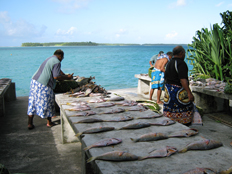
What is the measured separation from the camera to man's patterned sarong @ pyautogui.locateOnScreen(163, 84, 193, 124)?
3861 mm

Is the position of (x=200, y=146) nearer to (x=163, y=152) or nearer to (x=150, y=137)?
(x=163, y=152)

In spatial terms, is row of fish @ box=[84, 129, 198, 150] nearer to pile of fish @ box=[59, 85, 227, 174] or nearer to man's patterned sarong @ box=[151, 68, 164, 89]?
pile of fish @ box=[59, 85, 227, 174]

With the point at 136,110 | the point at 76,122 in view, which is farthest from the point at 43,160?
the point at 136,110

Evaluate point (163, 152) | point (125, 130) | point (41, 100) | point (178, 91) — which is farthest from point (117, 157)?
point (41, 100)

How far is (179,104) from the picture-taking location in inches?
153

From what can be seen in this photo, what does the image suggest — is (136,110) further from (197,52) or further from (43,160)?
(197,52)

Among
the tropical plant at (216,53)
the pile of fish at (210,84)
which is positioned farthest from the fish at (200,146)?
the tropical plant at (216,53)

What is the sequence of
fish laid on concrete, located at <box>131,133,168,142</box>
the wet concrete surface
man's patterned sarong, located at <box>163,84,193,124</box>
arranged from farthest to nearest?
man's patterned sarong, located at <box>163,84,193,124</box>
the wet concrete surface
fish laid on concrete, located at <box>131,133,168,142</box>

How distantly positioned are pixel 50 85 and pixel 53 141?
4.04 feet

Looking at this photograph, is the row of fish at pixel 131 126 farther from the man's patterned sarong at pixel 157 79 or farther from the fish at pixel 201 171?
the man's patterned sarong at pixel 157 79

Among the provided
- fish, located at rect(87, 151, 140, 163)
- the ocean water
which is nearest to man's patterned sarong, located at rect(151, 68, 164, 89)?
fish, located at rect(87, 151, 140, 163)

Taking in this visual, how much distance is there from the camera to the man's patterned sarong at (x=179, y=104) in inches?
152

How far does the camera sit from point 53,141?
4.73 meters

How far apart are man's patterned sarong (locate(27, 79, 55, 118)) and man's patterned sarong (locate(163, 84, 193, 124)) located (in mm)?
2659
